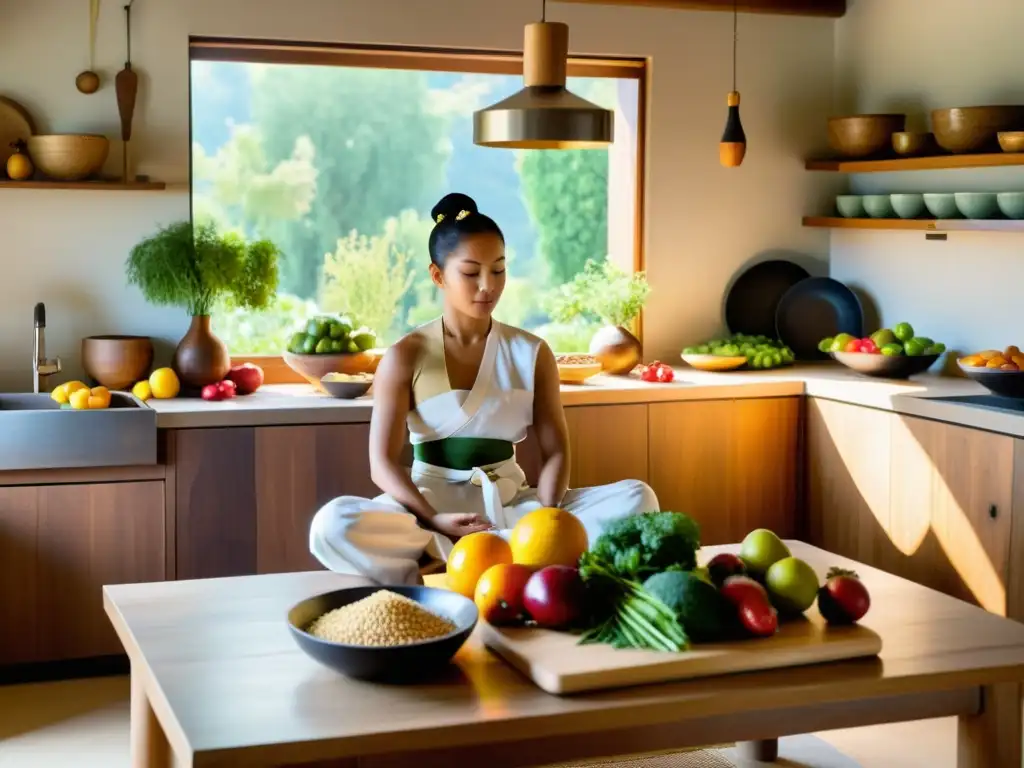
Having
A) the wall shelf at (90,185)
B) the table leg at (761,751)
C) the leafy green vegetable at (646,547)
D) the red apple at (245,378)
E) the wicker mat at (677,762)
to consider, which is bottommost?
the wicker mat at (677,762)

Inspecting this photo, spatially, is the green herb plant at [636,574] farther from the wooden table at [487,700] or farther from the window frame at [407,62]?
the window frame at [407,62]

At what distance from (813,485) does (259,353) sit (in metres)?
2.04

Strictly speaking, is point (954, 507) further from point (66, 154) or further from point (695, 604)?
point (66, 154)

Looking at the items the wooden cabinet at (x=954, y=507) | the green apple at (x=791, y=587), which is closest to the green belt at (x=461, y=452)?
the wooden cabinet at (x=954, y=507)

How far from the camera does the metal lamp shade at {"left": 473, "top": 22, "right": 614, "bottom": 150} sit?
113 inches

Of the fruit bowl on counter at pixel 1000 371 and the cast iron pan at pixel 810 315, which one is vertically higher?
the cast iron pan at pixel 810 315

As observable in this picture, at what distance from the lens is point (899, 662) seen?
2289 mm

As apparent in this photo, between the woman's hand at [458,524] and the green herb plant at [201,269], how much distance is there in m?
1.44

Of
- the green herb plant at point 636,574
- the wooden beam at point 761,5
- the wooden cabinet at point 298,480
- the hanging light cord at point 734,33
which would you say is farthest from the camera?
the hanging light cord at point 734,33

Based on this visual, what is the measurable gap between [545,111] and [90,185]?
2.18 metres

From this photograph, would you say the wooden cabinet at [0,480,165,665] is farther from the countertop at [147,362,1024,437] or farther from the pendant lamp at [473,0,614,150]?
the pendant lamp at [473,0,614,150]

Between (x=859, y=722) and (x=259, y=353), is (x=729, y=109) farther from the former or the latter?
(x=859, y=722)

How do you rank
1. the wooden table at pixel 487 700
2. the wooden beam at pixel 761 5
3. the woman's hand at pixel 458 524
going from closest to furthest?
the wooden table at pixel 487 700, the woman's hand at pixel 458 524, the wooden beam at pixel 761 5

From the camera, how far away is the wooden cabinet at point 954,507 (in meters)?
3.99
